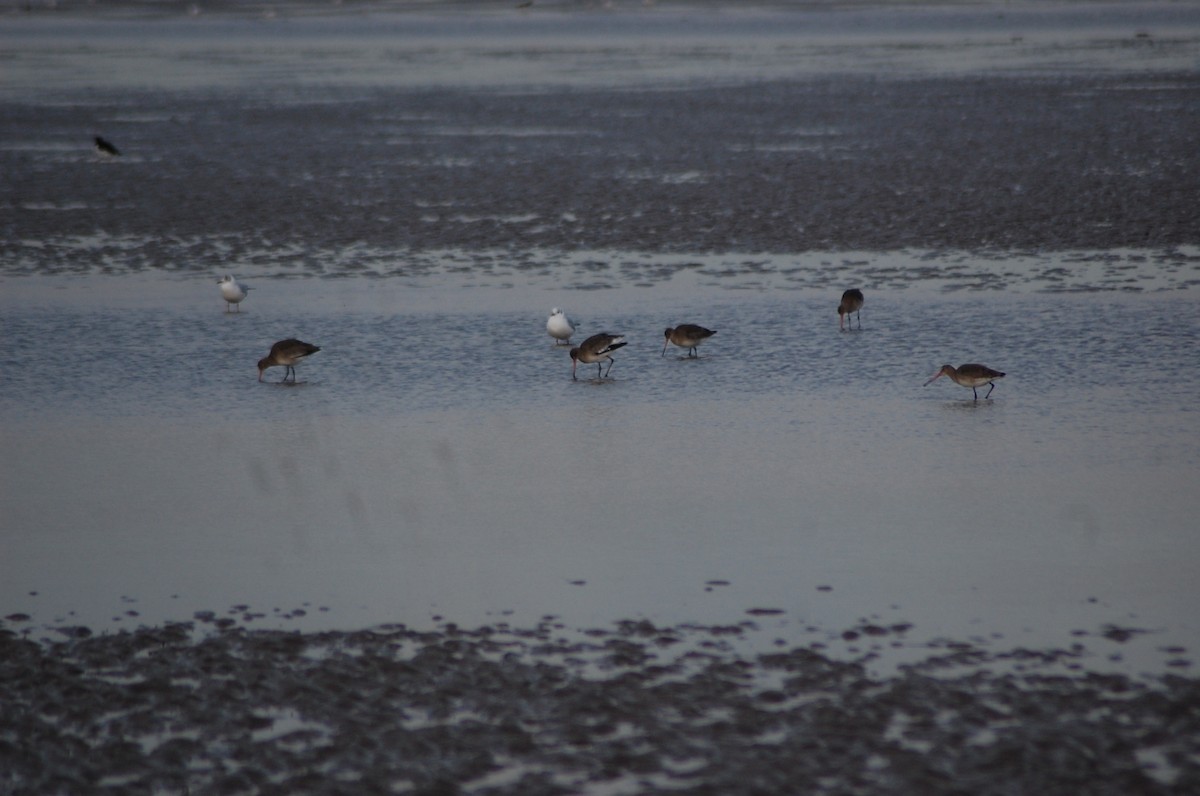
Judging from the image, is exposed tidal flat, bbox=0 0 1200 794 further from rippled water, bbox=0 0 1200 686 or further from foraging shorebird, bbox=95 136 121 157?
foraging shorebird, bbox=95 136 121 157

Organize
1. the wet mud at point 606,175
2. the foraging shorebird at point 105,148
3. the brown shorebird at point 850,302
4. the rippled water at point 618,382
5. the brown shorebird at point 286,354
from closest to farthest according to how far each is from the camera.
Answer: the rippled water at point 618,382, the brown shorebird at point 286,354, the brown shorebird at point 850,302, the wet mud at point 606,175, the foraging shorebird at point 105,148

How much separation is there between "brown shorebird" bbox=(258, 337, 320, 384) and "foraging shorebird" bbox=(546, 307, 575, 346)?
2.14m

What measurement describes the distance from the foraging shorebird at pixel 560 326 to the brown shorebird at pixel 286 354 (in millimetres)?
2141

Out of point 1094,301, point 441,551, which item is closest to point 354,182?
point 1094,301

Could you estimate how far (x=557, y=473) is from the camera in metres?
11.3

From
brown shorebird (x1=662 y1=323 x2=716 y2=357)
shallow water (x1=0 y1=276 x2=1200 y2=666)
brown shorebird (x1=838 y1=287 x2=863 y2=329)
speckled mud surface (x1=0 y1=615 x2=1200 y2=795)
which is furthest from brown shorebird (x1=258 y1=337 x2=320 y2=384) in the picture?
speckled mud surface (x1=0 y1=615 x2=1200 y2=795)

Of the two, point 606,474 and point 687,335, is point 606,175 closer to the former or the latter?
point 687,335

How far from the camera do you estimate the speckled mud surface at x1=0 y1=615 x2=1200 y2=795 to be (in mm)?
6633

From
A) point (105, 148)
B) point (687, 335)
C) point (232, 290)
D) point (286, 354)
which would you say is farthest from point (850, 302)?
point (105, 148)

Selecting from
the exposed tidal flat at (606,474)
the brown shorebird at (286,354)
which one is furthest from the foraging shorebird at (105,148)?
the brown shorebird at (286,354)

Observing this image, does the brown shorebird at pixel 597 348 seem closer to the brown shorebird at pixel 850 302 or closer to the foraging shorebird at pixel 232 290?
the brown shorebird at pixel 850 302

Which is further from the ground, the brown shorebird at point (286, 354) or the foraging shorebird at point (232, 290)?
the foraging shorebird at point (232, 290)

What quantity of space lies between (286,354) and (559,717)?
283 inches

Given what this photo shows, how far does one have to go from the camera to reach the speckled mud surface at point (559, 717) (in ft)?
21.8
